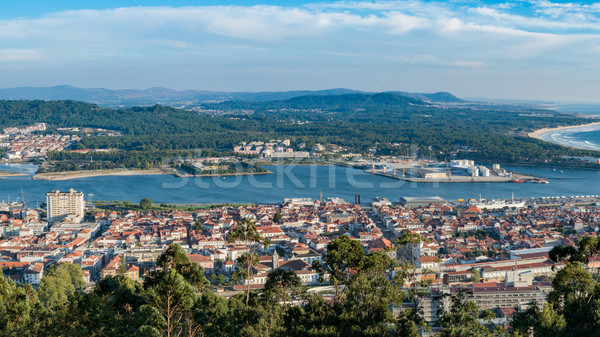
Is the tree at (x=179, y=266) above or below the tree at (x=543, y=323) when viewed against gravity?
above

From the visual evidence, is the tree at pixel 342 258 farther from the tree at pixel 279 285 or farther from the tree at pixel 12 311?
the tree at pixel 12 311

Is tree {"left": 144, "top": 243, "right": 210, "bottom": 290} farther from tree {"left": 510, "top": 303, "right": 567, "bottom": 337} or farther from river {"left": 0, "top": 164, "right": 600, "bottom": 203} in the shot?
river {"left": 0, "top": 164, "right": 600, "bottom": 203}

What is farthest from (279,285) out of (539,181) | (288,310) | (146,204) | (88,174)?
(88,174)

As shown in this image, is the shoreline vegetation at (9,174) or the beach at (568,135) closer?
the shoreline vegetation at (9,174)

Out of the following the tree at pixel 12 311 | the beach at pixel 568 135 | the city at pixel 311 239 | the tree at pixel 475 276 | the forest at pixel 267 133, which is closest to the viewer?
the tree at pixel 12 311

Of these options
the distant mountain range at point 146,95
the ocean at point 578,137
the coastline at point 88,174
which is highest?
the distant mountain range at point 146,95

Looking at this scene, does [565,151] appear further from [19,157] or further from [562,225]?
[19,157]

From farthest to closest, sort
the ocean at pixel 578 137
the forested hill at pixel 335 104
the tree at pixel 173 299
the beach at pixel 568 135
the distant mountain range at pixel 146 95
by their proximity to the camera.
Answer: the distant mountain range at pixel 146 95
the forested hill at pixel 335 104
the ocean at pixel 578 137
the beach at pixel 568 135
the tree at pixel 173 299

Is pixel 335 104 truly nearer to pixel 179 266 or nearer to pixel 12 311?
pixel 179 266

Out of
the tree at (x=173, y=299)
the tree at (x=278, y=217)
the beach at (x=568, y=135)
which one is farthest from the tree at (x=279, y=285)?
the beach at (x=568, y=135)
